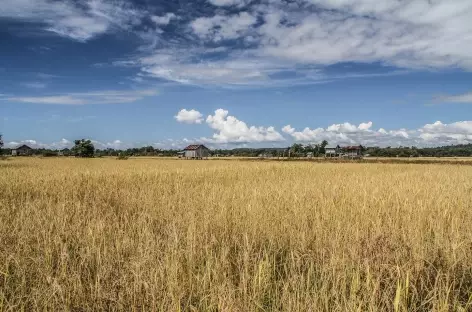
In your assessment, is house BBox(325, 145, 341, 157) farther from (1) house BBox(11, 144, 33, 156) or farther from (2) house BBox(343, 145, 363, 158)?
(1) house BBox(11, 144, 33, 156)

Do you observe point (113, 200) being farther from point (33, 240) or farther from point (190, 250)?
point (190, 250)

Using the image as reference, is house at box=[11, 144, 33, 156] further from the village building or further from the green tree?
the village building

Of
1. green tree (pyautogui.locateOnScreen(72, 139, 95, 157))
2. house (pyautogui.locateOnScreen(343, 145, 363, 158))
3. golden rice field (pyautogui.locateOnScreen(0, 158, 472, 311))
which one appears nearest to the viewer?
golden rice field (pyautogui.locateOnScreen(0, 158, 472, 311))

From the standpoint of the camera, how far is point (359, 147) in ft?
387

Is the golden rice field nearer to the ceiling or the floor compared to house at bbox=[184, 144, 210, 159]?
nearer to the floor

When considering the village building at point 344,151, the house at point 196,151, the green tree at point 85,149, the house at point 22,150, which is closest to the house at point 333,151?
the village building at point 344,151

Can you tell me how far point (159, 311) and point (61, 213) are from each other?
433 cm

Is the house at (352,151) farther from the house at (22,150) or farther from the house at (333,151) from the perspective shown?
the house at (22,150)

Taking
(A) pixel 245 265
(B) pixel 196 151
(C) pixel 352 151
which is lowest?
(C) pixel 352 151

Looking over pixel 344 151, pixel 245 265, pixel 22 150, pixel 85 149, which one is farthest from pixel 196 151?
pixel 245 265

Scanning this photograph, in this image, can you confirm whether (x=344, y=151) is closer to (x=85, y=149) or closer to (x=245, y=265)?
(x=85, y=149)

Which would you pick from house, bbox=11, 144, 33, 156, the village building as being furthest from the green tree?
the village building

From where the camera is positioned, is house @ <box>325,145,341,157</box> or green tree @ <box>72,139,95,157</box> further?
house @ <box>325,145,341,157</box>

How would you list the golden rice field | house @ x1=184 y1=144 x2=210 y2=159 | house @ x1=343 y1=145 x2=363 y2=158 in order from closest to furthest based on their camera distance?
the golden rice field < house @ x1=184 y1=144 x2=210 y2=159 < house @ x1=343 y1=145 x2=363 y2=158
